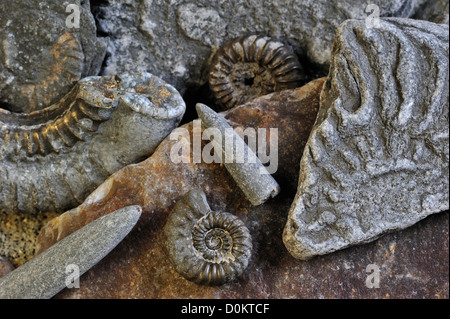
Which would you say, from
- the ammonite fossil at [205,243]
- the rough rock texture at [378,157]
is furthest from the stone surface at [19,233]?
the rough rock texture at [378,157]

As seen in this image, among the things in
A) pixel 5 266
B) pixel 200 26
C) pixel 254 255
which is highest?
pixel 200 26

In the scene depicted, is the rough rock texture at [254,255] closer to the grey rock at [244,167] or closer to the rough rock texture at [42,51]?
Result: the grey rock at [244,167]

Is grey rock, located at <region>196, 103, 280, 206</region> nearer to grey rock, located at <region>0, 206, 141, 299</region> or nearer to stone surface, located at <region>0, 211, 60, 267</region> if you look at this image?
grey rock, located at <region>0, 206, 141, 299</region>

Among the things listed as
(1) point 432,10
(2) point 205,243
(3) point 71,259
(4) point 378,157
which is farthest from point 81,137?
(1) point 432,10

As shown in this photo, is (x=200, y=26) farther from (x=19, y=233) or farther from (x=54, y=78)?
(x=19, y=233)

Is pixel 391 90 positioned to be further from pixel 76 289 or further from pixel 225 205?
pixel 76 289

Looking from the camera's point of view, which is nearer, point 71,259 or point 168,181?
point 71,259

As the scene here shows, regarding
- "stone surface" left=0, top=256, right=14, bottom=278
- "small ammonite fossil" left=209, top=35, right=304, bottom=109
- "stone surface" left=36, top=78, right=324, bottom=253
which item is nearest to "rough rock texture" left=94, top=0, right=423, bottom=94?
"small ammonite fossil" left=209, top=35, right=304, bottom=109
